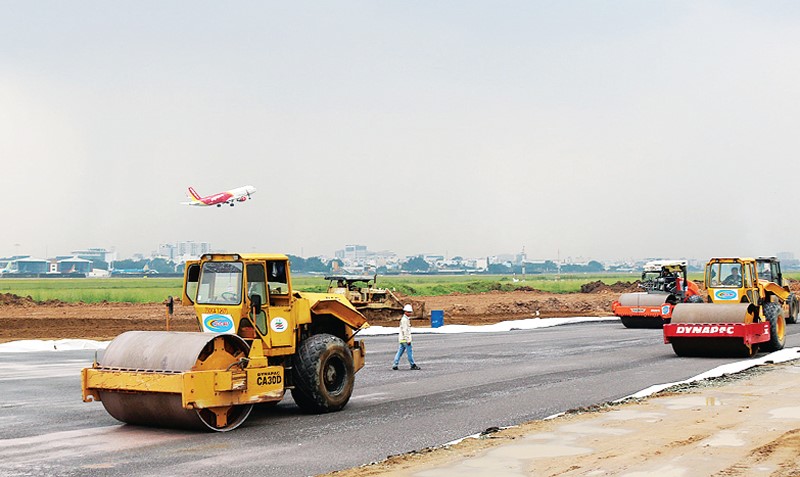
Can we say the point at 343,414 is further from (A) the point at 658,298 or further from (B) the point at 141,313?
(B) the point at 141,313

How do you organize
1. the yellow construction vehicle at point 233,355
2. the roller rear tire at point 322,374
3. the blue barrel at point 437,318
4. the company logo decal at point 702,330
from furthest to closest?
the blue barrel at point 437,318, the company logo decal at point 702,330, the roller rear tire at point 322,374, the yellow construction vehicle at point 233,355

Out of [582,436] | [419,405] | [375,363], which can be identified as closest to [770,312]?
[375,363]

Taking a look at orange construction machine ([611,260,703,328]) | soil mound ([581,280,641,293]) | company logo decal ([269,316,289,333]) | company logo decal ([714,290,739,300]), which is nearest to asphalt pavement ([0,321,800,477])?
company logo decal ([269,316,289,333])

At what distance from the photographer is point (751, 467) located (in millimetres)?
9984

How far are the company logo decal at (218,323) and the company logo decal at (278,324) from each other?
61 cm

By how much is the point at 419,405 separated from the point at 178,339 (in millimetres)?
4484

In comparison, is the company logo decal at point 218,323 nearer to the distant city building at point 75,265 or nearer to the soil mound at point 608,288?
the soil mound at point 608,288

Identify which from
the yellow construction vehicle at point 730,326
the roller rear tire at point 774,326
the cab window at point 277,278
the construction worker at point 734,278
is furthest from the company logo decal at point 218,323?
the construction worker at point 734,278

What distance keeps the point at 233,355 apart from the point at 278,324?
1.19 metres

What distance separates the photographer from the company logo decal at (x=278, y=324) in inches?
573

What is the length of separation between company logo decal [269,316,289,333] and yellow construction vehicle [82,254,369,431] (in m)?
0.01

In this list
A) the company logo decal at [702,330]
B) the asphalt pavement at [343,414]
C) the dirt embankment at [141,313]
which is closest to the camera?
the asphalt pavement at [343,414]

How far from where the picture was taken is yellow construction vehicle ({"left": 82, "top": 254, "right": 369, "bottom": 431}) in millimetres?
13023

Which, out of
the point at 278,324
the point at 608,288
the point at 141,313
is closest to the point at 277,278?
the point at 278,324
